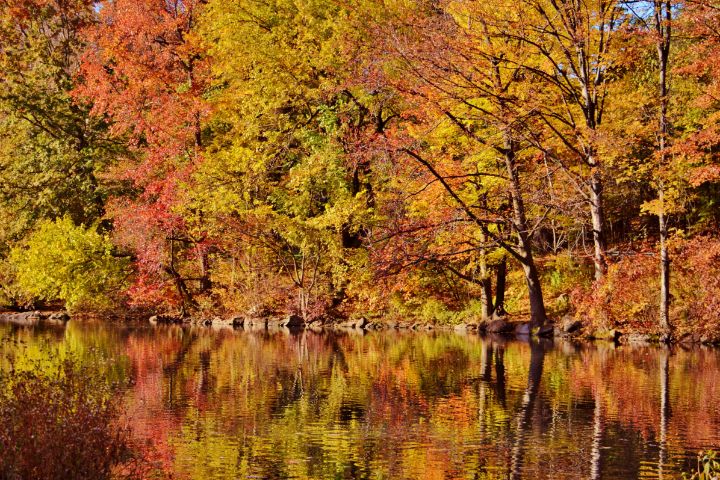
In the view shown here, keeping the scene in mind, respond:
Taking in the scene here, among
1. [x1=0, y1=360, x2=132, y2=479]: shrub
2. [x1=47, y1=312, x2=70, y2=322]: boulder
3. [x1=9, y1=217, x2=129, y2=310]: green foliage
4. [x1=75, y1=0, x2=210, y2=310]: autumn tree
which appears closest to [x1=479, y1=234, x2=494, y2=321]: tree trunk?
[x1=75, y1=0, x2=210, y2=310]: autumn tree

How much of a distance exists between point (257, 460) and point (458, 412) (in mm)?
4485

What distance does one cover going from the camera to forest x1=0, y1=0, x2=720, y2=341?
92.5 feet

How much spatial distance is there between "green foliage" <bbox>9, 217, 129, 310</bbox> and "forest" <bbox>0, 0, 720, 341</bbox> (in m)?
0.11

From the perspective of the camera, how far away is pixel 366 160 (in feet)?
108

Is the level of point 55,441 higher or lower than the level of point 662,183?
lower

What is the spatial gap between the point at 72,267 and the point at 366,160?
1404 centimetres

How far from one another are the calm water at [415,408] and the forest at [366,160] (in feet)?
17.4

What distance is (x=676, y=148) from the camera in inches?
1013

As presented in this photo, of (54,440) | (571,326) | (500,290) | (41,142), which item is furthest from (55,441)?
(41,142)

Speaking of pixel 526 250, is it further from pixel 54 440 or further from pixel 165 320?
pixel 54 440

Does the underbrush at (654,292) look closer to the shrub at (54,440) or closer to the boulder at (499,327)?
the boulder at (499,327)

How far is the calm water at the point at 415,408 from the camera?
437 inches

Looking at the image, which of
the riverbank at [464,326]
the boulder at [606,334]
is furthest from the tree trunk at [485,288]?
the boulder at [606,334]

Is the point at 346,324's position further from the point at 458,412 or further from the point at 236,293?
the point at 458,412
